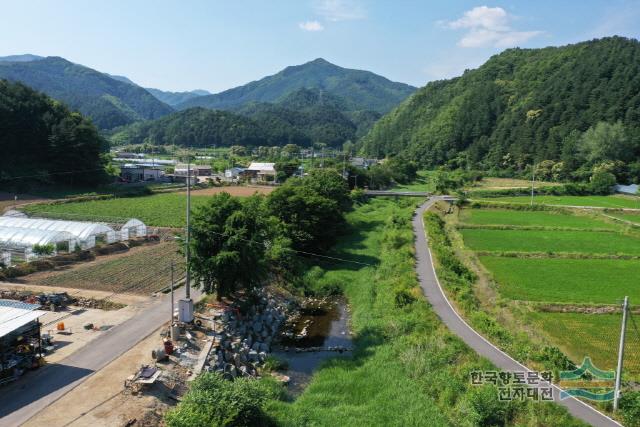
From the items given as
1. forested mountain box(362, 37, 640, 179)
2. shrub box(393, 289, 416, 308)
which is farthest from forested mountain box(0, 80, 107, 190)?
forested mountain box(362, 37, 640, 179)

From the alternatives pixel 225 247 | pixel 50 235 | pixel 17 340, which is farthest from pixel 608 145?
pixel 17 340

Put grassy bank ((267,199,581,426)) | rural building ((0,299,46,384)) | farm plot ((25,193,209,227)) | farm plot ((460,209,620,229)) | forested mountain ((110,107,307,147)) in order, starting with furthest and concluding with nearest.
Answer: forested mountain ((110,107,307,147))
farm plot ((460,209,620,229))
farm plot ((25,193,209,227))
rural building ((0,299,46,384))
grassy bank ((267,199,581,426))

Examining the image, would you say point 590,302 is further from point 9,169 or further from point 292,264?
point 9,169

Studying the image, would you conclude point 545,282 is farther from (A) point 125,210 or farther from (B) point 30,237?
(A) point 125,210

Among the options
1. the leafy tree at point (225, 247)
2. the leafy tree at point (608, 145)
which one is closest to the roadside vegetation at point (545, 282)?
the leafy tree at point (225, 247)

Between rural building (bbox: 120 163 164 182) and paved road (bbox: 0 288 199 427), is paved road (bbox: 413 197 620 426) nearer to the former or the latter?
paved road (bbox: 0 288 199 427)

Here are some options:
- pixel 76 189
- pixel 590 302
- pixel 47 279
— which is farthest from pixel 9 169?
pixel 590 302
